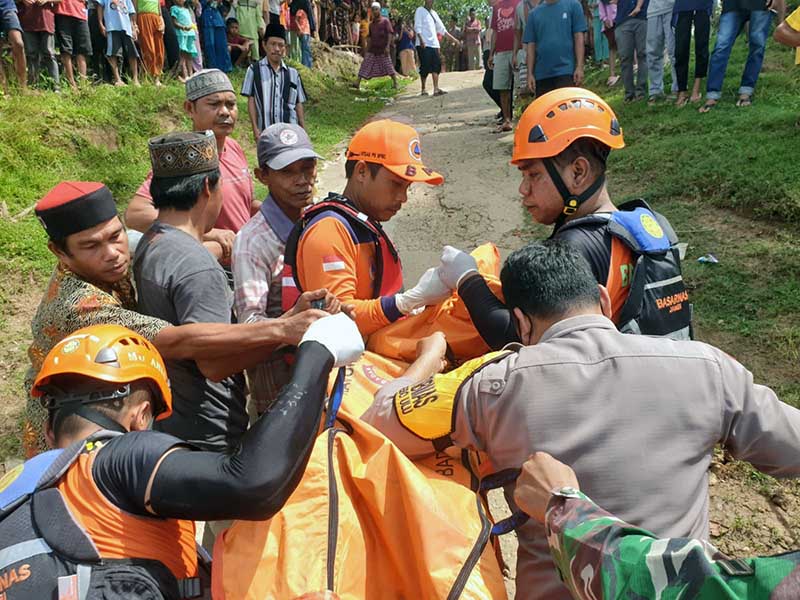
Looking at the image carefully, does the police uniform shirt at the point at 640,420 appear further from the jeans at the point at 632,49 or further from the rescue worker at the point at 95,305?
the jeans at the point at 632,49

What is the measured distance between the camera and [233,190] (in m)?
3.91

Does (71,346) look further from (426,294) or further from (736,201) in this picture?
(736,201)

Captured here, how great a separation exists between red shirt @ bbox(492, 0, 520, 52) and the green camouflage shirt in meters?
9.12

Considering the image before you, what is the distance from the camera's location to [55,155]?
7301 millimetres

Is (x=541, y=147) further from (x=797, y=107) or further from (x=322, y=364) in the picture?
(x=797, y=107)

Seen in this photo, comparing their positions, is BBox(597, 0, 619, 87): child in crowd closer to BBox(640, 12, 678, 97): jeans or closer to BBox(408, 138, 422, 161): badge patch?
BBox(640, 12, 678, 97): jeans

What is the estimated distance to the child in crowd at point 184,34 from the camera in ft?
34.9

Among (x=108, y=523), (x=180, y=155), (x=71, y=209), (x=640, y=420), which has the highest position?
(x=180, y=155)

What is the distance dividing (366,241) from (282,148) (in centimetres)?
82

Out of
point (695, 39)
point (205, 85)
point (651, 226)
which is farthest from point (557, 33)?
point (651, 226)

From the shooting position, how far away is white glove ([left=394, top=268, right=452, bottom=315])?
2.48m

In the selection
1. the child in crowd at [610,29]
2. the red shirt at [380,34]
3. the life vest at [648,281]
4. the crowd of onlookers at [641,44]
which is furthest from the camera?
the red shirt at [380,34]

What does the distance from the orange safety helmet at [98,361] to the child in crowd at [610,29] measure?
432 inches

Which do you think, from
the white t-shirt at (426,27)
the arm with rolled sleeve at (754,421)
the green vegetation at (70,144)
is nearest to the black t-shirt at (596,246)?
the arm with rolled sleeve at (754,421)
